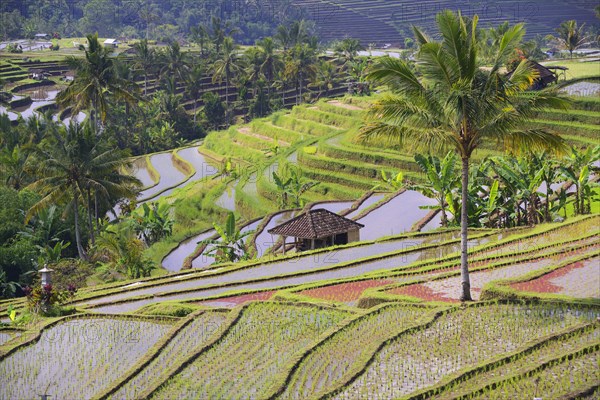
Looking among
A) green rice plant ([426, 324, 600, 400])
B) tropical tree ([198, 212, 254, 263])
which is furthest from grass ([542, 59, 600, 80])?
green rice plant ([426, 324, 600, 400])

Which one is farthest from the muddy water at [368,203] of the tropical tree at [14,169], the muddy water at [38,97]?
the muddy water at [38,97]

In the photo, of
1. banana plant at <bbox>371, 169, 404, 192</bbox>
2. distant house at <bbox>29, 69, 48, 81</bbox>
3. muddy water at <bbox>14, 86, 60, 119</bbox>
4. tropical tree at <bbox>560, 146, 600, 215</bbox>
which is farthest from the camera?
distant house at <bbox>29, 69, 48, 81</bbox>

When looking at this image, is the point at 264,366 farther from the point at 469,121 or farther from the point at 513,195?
the point at 513,195

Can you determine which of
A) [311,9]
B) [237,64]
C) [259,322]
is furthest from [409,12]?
[259,322]

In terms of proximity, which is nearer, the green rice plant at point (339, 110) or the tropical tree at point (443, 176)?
the tropical tree at point (443, 176)

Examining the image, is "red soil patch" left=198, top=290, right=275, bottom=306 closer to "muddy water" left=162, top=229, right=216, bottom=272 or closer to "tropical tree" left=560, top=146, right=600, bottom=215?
"muddy water" left=162, top=229, right=216, bottom=272

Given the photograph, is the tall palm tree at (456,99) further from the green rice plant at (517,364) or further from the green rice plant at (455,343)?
the green rice plant at (517,364)
